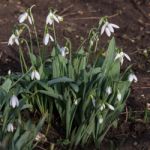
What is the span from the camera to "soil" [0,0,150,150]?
392 cm

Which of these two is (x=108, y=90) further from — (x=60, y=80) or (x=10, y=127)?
(x=10, y=127)

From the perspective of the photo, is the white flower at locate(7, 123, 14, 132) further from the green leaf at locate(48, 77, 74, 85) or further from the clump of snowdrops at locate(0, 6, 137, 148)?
the green leaf at locate(48, 77, 74, 85)

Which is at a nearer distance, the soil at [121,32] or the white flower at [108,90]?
the white flower at [108,90]

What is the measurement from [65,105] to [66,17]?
7.10 ft

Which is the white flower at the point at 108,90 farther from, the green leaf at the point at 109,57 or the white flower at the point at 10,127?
the white flower at the point at 10,127

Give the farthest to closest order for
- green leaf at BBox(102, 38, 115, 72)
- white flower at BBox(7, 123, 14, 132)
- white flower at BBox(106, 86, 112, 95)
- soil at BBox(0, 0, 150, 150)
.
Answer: soil at BBox(0, 0, 150, 150) < green leaf at BBox(102, 38, 115, 72) < white flower at BBox(106, 86, 112, 95) < white flower at BBox(7, 123, 14, 132)

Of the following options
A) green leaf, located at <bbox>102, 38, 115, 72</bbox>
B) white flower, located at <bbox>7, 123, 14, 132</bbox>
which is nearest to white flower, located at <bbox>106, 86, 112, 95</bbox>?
green leaf, located at <bbox>102, 38, 115, 72</bbox>

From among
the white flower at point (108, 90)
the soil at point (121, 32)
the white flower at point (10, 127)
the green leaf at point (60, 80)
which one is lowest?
the soil at point (121, 32)

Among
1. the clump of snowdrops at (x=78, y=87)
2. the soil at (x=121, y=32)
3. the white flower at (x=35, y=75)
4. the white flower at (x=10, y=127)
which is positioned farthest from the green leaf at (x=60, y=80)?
the soil at (x=121, y=32)

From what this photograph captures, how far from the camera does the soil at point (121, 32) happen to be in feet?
12.9

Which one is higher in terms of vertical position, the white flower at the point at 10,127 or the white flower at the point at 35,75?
the white flower at the point at 35,75

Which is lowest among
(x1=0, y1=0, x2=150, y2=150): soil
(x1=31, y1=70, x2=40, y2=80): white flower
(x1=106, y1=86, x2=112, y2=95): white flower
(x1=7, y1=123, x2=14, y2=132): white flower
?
(x1=0, y1=0, x2=150, y2=150): soil

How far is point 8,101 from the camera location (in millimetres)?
3354

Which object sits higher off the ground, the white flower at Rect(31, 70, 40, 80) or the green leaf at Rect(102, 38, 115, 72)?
the white flower at Rect(31, 70, 40, 80)
